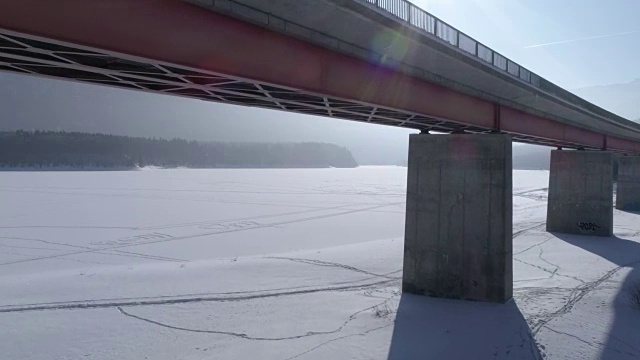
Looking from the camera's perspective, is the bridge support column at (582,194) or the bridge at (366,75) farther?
the bridge support column at (582,194)

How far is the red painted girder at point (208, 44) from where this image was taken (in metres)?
4.97

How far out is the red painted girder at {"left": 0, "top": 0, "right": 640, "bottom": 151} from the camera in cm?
497

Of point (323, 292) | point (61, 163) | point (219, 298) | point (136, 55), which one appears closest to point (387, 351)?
point (323, 292)

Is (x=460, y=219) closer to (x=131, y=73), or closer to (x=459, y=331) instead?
(x=459, y=331)

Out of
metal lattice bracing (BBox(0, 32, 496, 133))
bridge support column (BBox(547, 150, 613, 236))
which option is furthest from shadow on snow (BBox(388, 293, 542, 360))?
bridge support column (BBox(547, 150, 613, 236))

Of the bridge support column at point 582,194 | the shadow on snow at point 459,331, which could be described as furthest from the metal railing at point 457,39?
the bridge support column at point 582,194

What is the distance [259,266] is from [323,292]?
384 cm

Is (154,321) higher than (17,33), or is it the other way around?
(17,33)

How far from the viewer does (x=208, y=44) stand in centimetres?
638

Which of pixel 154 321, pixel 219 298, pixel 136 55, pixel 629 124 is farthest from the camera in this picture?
pixel 629 124

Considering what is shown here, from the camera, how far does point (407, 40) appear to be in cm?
891

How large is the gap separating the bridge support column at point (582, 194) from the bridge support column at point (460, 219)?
18059 mm

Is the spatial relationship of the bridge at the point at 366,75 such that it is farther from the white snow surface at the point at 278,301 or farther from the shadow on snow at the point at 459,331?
the white snow surface at the point at 278,301

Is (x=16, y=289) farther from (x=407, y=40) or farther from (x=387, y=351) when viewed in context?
(x=407, y=40)
